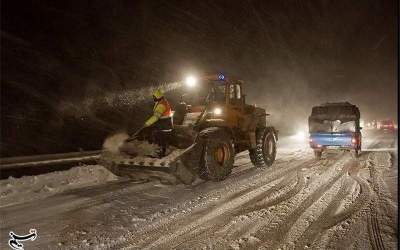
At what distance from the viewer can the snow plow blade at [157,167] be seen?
25.0ft

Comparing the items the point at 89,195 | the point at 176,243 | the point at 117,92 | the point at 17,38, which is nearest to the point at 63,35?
the point at 17,38

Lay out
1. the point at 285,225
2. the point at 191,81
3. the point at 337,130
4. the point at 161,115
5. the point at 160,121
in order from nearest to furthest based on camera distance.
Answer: the point at 285,225, the point at 161,115, the point at 160,121, the point at 191,81, the point at 337,130

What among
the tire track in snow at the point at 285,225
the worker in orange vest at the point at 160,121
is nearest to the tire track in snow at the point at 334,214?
the tire track in snow at the point at 285,225

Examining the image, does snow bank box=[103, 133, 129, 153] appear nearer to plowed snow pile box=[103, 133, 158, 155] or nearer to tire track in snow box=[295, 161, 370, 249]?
plowed snow pile box=[103, 133, 158, 155]

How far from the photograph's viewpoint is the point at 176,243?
500 centimetres

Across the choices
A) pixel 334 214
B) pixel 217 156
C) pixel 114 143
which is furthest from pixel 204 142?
pixel 334 214

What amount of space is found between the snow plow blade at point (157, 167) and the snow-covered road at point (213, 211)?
1.14ft

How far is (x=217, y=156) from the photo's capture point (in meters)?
8.91

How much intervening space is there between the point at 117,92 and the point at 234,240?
41144 mm

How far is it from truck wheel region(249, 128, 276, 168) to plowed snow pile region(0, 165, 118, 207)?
426cm

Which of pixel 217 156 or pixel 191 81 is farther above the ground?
pixel 191 81

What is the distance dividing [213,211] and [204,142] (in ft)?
7.58

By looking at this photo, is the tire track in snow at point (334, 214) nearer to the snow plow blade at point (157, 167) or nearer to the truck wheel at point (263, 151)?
the truck wheel at point (263, 151)

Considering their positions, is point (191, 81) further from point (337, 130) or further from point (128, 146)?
point (337, 130)
